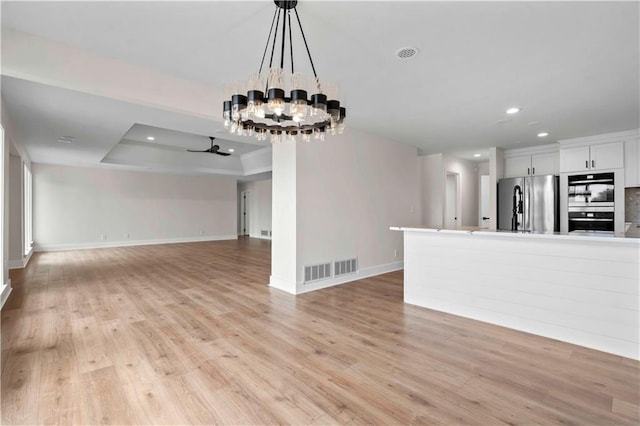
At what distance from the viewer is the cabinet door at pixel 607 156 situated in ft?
17.7

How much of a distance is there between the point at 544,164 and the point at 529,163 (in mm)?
273

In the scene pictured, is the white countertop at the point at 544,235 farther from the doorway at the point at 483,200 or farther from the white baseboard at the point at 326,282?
the doorway at the point at 483,200

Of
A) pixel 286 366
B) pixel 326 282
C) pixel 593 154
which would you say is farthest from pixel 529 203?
pixel 286 366

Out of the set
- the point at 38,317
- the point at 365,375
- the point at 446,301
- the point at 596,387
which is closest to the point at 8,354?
the point at 38,317

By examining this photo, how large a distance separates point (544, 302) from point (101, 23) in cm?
464

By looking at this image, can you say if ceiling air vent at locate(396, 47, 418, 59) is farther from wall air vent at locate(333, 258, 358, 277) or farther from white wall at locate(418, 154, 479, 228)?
white wall at locate(418, 154, 479, 228)

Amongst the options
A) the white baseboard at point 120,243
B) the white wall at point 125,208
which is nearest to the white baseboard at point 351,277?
the white baseboard at point 120,243

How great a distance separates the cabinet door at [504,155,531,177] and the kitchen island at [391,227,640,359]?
4.38m

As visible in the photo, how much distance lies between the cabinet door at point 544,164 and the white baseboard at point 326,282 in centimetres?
386

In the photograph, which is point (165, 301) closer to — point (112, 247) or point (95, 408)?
point (95, 408)

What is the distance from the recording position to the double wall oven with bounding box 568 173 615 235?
5.51 m

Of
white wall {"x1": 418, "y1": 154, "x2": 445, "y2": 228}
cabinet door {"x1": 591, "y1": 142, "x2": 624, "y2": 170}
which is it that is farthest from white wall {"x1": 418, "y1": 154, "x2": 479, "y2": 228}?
cabinet door {"x1": 591, "y1": 142, "x2": 624, "y2": 170}

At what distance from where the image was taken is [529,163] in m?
6.75

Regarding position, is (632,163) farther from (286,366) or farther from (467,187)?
(286,366)
